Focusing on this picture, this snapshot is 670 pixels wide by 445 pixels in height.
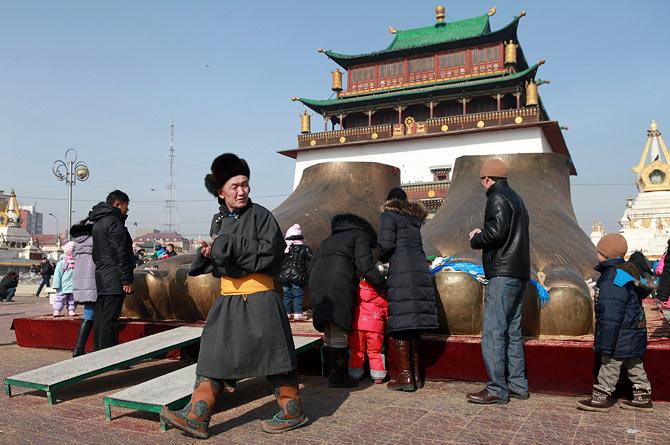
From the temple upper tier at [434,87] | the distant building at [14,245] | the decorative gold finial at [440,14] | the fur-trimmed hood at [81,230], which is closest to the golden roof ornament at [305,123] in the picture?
the temple upper tier at [434,87]

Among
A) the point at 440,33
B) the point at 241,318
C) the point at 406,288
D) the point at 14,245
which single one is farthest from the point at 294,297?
the point at 14,245

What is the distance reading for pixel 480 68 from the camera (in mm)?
27516

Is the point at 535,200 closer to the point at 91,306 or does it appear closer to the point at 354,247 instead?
the point at 354,247

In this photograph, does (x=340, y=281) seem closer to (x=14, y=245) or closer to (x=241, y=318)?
(x=241, y=318)

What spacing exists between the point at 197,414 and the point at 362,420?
2.83 ft

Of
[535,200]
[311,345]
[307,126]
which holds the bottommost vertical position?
[311,345]

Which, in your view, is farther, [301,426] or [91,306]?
[91,306]

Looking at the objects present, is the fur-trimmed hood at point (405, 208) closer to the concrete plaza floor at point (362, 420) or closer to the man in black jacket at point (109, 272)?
the concrete plaza floor at point (362, 420)

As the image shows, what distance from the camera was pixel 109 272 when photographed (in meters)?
4.29

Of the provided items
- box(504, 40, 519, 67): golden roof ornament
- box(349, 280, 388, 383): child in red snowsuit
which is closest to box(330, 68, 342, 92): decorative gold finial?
box(504, 40, 519, 67): golden roof ornament

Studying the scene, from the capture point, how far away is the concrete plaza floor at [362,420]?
101 inches

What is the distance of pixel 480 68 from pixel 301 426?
27.3 meters

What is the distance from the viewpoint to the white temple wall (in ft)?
80.7

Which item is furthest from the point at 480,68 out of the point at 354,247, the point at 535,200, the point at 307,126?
the point at 354,247
